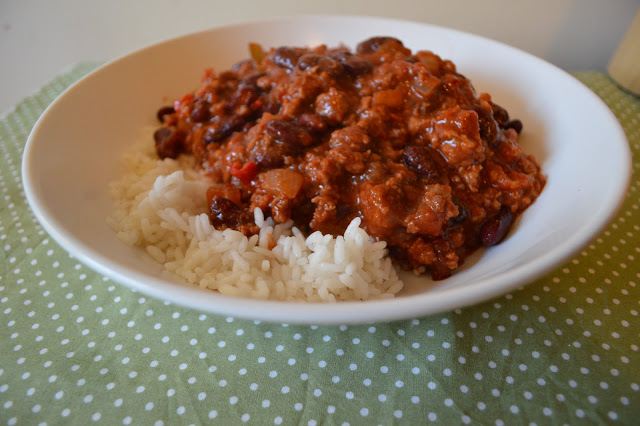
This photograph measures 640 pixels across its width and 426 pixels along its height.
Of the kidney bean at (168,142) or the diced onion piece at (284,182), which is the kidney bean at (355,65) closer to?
the diced onion piece at (284,182)

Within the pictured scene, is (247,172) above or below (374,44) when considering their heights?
below

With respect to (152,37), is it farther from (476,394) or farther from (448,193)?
(476,394)

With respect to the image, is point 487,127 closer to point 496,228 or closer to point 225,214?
point 496,228

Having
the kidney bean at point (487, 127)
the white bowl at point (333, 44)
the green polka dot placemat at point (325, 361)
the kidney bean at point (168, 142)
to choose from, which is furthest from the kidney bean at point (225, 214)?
the kidney bean at point (487, 127)

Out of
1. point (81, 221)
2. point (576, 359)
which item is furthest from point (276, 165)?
point (576, 359)

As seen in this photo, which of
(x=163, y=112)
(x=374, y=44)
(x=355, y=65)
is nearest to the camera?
(x=355, y=65)

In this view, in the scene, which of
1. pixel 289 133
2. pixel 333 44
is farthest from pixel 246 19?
pixel 289 133

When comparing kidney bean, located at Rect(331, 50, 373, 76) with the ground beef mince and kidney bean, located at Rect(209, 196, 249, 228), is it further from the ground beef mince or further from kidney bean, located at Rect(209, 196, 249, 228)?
kidney bean, located at Rect(209, 196, 249, 228)

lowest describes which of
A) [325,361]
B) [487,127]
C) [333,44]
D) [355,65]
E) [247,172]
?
[325,361]
